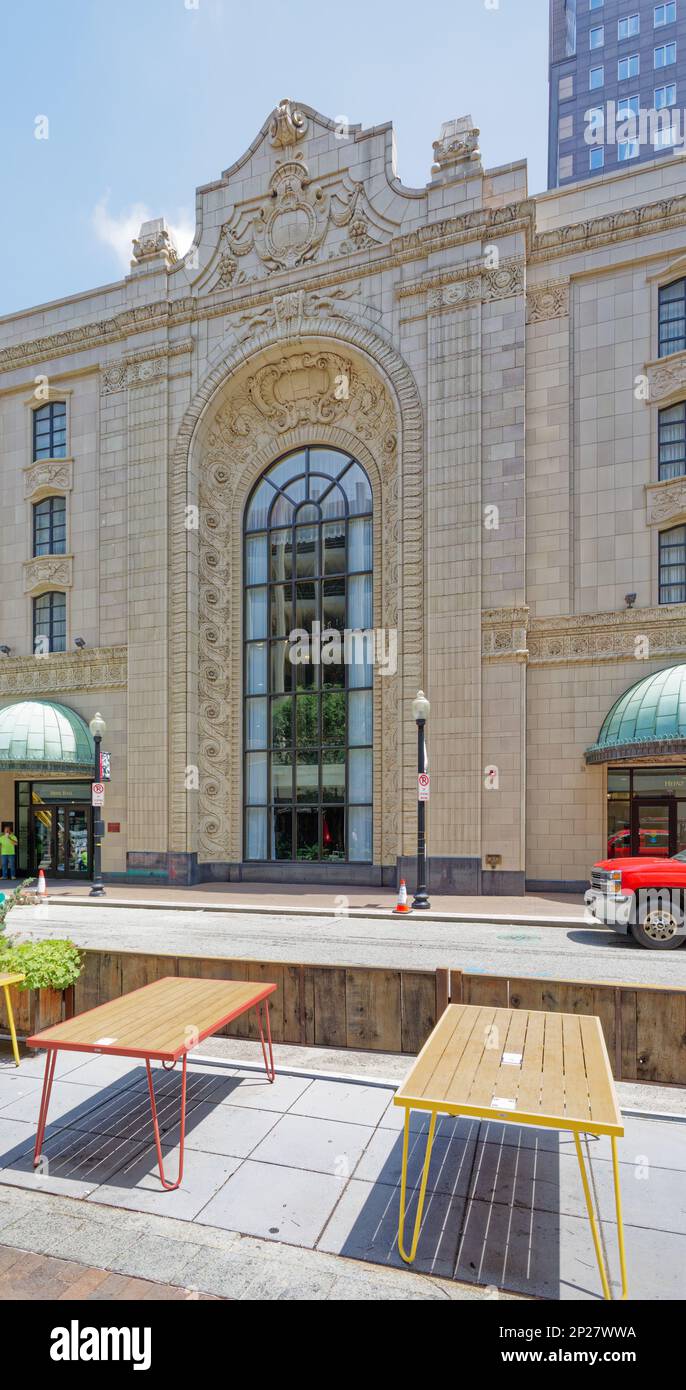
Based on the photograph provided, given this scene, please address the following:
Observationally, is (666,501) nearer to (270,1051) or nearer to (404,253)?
(404,253)

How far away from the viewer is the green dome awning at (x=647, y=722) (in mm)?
17281

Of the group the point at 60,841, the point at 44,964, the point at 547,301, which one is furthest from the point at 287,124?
the point at 44,964

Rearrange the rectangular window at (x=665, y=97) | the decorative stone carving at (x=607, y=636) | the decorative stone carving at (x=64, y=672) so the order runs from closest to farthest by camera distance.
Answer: the decorative stone carving at (x=607, y=636), the decorative stone carving at (x=64, y=672), the rectangular window at (x=665, y=97)

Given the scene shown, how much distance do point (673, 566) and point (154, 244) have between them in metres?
19.2

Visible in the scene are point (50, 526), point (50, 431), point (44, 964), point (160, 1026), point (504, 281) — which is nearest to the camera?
point (160, 1026)

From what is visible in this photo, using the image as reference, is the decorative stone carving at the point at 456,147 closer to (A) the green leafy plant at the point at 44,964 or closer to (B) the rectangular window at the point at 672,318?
(B) the rectangular window at the point at 672,318

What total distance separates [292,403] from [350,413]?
2.08 m

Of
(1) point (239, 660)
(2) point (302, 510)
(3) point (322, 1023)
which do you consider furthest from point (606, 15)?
(3) point (322, 1023)

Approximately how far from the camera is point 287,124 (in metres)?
23.3

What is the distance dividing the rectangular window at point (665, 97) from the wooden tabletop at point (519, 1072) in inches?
2711

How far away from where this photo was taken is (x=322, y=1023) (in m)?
7.17

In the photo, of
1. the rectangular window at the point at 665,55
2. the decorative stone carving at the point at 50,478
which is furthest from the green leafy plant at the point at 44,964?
the rectangular window at the point at 665,55

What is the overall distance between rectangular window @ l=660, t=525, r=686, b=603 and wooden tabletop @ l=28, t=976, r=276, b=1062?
Result: 54.3ft
